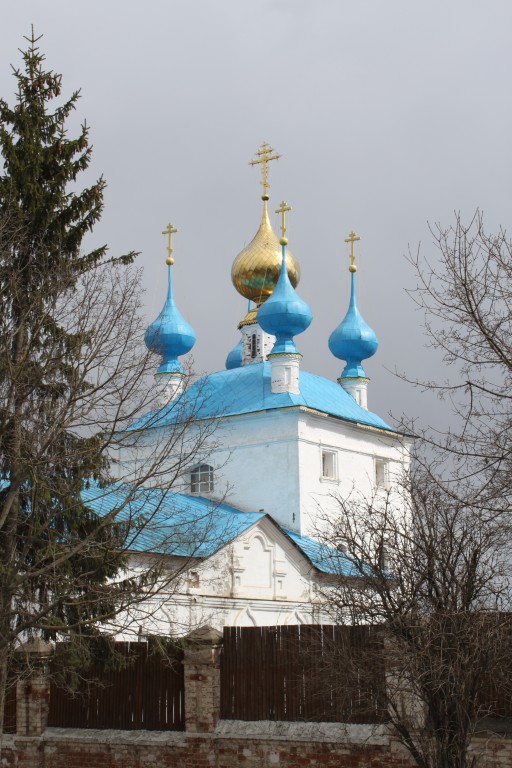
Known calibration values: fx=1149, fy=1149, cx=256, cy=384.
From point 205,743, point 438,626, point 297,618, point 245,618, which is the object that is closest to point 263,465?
point 297,618

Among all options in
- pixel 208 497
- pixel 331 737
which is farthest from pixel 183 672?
pixel 208 497

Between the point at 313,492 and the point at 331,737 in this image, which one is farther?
the point at 313,492

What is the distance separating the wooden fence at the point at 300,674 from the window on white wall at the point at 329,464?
15203mm

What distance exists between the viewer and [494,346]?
31.7ft

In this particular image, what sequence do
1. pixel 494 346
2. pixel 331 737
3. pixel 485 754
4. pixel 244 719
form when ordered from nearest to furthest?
1. pixel 494 346
2. pixel 485 754
3. pixel 331 737
4. pixel 244 719

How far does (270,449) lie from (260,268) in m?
6.23

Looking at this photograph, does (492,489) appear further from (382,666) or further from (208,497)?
(208,497)

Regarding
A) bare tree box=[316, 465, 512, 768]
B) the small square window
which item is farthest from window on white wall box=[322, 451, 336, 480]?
bare tree box=[316, 465, 512, 768]

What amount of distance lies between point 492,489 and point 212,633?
4778mm

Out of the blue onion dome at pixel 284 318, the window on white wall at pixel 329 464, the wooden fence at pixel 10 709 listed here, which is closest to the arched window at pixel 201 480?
the window on white wall at pixel 329 464

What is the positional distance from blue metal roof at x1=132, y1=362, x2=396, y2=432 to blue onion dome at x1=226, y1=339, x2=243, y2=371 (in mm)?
3838

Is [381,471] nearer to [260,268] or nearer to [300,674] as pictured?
[260,268]

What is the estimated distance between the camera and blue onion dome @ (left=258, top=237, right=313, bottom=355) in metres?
27.8

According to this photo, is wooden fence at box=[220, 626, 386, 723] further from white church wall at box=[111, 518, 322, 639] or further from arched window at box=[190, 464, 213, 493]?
arched window at box=[190, 464, 213, 493]
